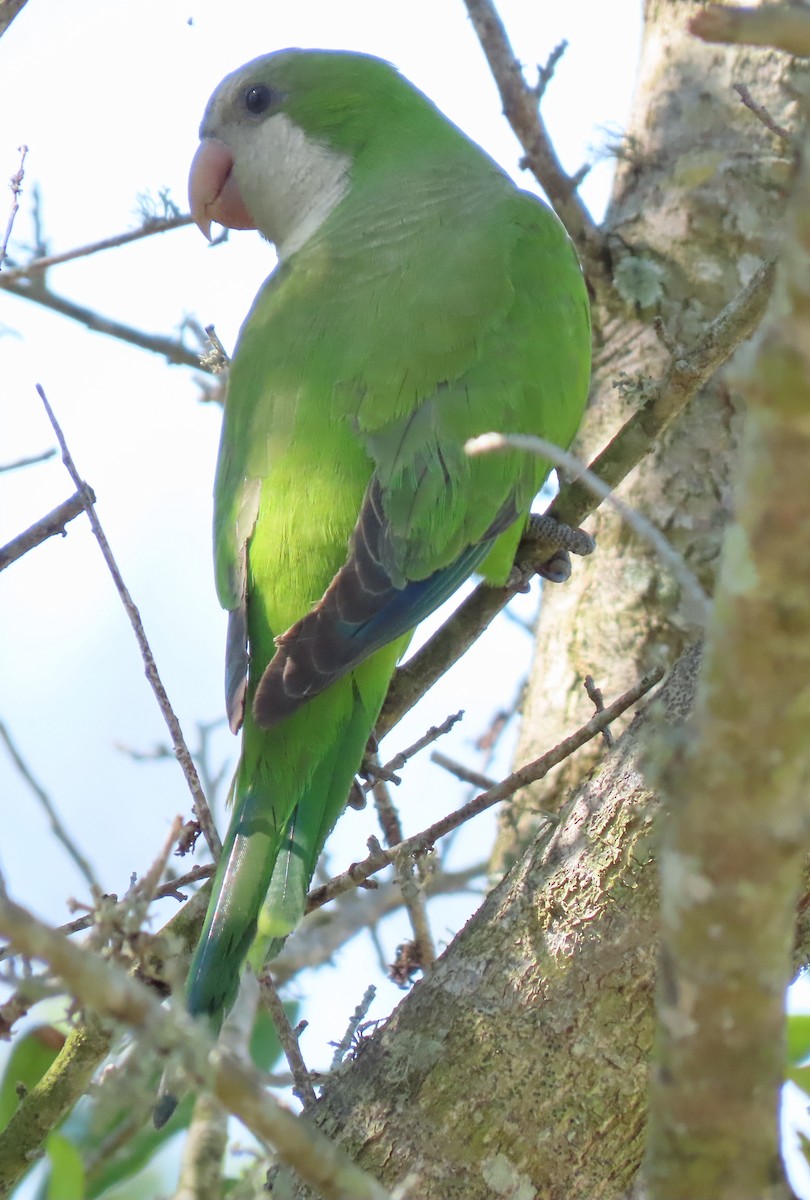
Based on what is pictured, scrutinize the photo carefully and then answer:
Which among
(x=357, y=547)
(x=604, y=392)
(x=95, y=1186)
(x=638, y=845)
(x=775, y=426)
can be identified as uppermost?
(x=604, y=392)

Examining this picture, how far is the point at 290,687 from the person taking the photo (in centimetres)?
214

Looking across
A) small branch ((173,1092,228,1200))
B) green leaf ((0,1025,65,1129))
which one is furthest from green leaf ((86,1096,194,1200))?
small branch ((173,1092,228,1200))

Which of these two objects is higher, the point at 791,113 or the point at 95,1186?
the point at 791,113

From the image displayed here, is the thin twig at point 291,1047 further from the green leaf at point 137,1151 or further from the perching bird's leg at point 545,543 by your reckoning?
the perching bird's leg at point 545,543

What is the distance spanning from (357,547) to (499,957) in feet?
2.63

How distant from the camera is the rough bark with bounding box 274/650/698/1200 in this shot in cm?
169

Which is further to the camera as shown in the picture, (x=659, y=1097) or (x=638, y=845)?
(x=638, y=845)

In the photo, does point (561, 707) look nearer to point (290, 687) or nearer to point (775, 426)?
point (290, 687)

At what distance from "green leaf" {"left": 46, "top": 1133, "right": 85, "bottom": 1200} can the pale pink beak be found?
274cm

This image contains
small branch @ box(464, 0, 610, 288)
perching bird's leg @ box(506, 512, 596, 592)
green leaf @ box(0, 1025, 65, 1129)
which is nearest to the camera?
green leaf @ box(0, 1025, 65, 1129)

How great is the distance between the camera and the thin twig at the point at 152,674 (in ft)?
5.99

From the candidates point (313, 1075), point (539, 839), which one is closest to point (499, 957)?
point (539, 839)

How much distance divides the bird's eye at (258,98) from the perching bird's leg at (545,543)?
1.66 meters

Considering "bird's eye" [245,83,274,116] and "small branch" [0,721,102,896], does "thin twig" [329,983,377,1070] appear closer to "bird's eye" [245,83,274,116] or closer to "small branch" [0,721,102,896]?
"small branch" [0,721,102,896]
